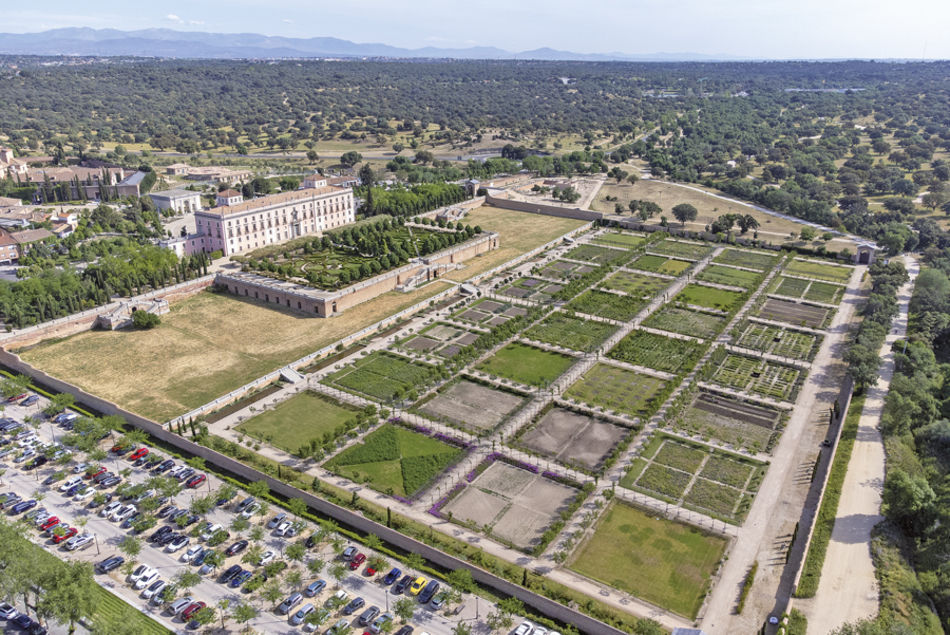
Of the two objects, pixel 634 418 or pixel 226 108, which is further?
pixel 226 108

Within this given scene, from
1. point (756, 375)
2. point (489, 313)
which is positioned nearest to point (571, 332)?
point (489, 313)

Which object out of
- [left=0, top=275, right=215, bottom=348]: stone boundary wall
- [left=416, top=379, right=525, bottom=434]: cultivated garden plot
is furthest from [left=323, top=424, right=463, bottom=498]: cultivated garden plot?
[left=0, top=275, right=215, bottom=348]: stone boundary wall

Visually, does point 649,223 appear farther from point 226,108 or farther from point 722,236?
point 226,108

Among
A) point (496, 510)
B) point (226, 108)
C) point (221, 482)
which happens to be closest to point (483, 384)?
point (496, 510)

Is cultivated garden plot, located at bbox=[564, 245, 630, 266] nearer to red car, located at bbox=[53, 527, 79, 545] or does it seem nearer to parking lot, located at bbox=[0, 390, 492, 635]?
parking lot, located at bbox=[0, 390, 492, 635]

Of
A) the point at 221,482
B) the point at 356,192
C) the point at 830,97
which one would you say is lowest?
the point at 221,482

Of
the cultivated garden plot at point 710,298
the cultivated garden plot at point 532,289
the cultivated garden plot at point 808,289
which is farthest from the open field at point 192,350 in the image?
the cultivated garden plot at point 808,289

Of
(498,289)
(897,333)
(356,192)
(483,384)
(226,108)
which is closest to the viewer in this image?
(483,384)
